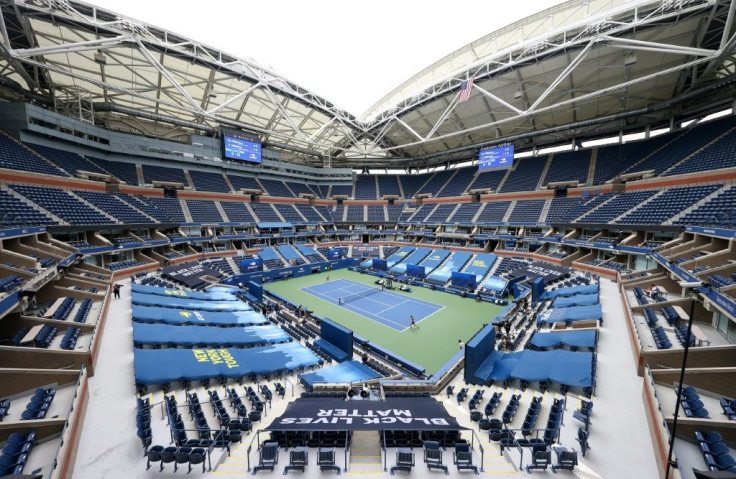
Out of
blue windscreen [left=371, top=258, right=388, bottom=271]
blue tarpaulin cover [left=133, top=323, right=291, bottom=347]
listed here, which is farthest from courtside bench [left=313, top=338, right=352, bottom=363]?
blue windscreen [left=371, top=258, right=388, bottom=271]

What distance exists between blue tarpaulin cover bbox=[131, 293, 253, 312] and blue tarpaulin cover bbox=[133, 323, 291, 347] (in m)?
3.41

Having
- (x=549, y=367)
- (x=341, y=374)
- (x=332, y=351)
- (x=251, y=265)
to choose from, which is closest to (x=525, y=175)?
(x=549, y=367)

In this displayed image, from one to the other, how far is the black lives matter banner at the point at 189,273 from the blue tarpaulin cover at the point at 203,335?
12.0m

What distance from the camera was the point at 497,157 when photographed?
3888 cm

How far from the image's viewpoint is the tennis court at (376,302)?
911 inches

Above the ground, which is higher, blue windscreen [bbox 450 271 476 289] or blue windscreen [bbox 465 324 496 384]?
blue windscreen [bbox 450 271 476 289]

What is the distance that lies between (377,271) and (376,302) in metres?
10.2

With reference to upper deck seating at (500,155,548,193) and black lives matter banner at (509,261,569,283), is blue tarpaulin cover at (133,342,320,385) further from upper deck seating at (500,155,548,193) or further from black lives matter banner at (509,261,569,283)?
upper deck seating at (500,155,548,193)

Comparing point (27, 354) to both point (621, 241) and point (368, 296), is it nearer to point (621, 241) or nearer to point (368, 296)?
point (368, 296)

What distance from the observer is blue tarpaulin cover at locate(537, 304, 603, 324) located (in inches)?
607

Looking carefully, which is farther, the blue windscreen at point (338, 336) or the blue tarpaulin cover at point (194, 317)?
the blue windscreen at point (338, 336)

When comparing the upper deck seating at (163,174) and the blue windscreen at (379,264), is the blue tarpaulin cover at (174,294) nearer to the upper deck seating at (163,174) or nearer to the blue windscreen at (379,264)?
the blue windscreen at (379,264)

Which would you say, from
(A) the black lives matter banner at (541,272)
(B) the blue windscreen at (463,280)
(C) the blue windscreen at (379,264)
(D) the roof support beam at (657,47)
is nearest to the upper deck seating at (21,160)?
(C) the blue windscreen at (379,264)

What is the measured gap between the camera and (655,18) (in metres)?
19.2
